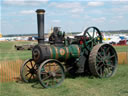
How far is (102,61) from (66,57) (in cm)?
157

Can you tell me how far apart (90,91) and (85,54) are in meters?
2.43

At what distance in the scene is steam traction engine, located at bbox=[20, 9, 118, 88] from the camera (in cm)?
747

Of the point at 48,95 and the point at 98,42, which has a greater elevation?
→ the point at 98,42

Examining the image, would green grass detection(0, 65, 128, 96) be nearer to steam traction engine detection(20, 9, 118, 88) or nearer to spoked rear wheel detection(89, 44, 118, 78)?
steam traction engine detection(20, 9, 118, 88)

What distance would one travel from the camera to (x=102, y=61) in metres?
8.68

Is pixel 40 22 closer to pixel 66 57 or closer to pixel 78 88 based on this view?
pixel 66 57

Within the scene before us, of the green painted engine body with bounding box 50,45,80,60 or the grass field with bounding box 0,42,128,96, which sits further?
the green painted engine body with bounding box 50,45,80,60

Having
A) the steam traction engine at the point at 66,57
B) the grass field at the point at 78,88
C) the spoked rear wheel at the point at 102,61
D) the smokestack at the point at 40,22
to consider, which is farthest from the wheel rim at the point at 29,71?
the spoked rear wheel at the point at 102,61

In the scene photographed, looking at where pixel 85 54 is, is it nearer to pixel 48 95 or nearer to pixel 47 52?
pixel 47 52

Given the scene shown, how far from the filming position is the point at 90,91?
21.6 feet

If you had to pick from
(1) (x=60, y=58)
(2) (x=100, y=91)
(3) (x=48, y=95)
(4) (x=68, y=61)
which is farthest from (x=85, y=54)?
(3) (x=48, y=95)

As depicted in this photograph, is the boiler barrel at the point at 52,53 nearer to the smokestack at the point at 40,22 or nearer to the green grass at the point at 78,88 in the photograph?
the smokestack at the point at 40,22

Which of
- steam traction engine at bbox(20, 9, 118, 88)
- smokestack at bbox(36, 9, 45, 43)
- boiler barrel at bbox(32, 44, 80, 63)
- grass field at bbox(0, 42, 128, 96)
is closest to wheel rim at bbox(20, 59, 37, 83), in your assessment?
steam traction engine at bbox(20, 9, 118, 88)

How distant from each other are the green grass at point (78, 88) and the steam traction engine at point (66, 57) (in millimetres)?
359
